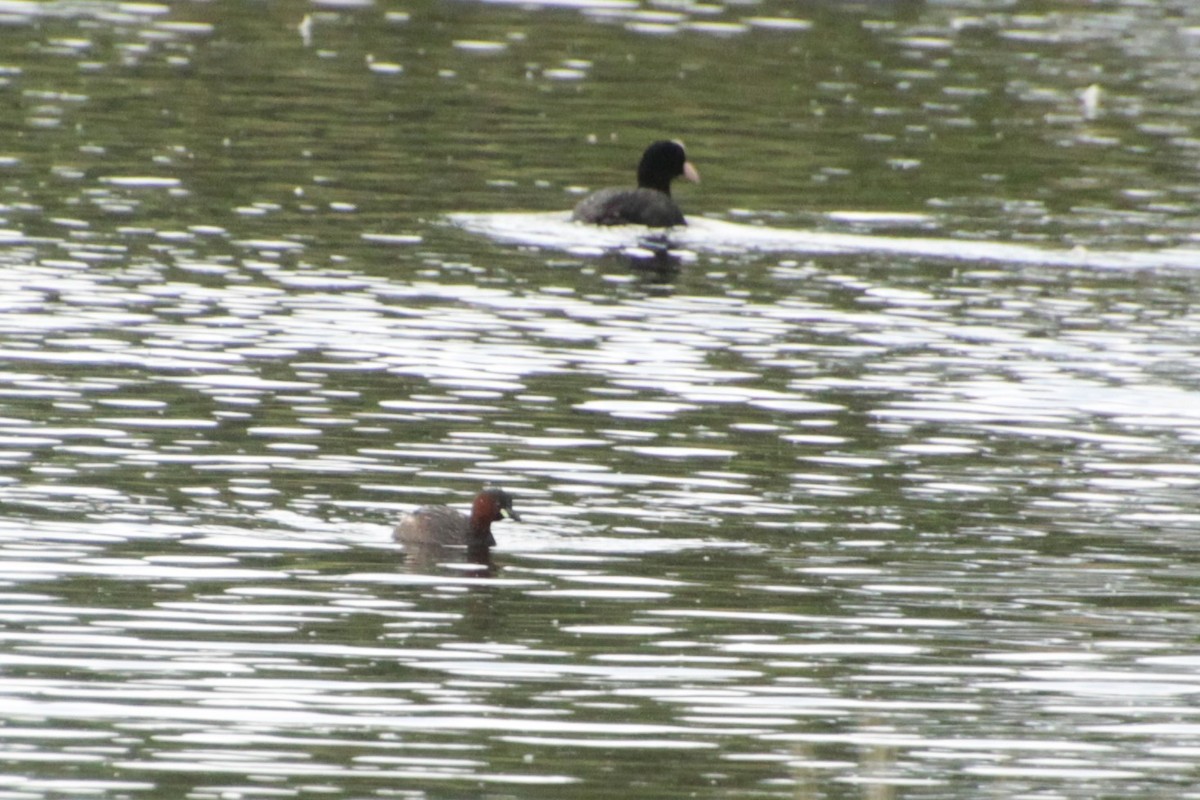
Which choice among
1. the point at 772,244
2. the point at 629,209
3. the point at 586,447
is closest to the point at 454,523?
the point at 586,447

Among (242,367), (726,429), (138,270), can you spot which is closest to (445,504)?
(726,429)

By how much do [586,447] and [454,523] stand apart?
329 centimetres

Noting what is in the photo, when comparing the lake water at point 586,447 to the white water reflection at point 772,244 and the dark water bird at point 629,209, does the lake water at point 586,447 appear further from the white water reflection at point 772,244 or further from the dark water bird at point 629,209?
the dark water bird at point 629,209

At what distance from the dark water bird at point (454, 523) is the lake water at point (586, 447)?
0.67 feet

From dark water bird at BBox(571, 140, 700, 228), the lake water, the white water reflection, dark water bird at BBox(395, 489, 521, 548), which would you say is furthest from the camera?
dark water bird at BBox(571, 140, 700, 228)

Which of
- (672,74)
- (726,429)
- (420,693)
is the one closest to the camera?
(420,693)

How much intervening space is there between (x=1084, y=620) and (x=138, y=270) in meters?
12.7

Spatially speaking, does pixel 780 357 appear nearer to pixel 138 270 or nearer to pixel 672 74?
pixel 138 270

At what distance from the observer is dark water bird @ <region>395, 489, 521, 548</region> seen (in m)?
15.3

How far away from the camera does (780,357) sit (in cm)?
2239

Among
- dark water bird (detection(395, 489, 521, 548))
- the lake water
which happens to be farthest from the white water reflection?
dark water bird (detection(395, 489, 521, 548))

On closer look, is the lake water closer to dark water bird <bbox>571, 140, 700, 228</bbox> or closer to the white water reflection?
the white water reflection

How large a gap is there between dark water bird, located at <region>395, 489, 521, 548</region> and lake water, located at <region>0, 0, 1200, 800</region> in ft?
0.67

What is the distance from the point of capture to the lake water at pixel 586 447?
12039mm
